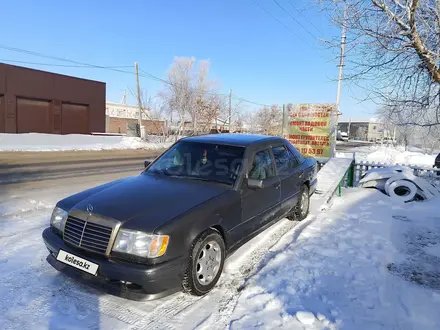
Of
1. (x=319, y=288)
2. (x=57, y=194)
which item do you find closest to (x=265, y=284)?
(x=319, y=288)

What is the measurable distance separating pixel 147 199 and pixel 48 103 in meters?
28.7

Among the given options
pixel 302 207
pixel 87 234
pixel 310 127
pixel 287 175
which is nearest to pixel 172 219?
pixel 87 234

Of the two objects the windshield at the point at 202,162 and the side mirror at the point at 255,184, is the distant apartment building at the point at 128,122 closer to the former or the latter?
the windshield at the point at 202,162

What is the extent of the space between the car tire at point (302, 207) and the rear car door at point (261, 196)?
3.47 feet

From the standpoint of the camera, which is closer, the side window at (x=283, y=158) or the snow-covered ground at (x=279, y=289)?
the snow-covered ground at (x=279, y=289)

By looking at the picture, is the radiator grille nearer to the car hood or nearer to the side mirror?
the car hood

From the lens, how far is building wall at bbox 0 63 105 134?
24.8m

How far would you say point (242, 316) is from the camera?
2875mm

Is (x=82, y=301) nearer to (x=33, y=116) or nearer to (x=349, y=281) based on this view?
(x=349, y=281)

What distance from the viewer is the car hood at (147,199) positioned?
2929 mm

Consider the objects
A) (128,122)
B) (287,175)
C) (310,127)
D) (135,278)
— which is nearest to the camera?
(135,278)

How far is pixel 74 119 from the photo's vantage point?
29750 millimetres

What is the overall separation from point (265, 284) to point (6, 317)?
245 cm

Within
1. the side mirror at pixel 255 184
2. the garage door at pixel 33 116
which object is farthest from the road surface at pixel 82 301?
the garage door at pixel 33 116
